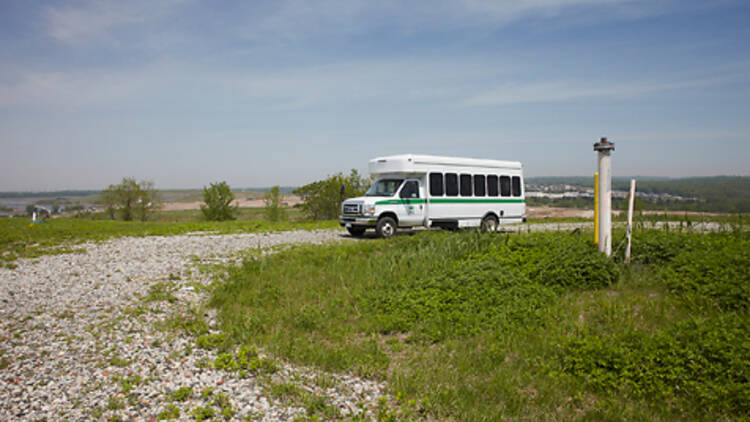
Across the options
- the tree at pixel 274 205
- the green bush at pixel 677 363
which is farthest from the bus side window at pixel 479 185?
the tree at pixel 274 205

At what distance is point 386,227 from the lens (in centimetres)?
1568

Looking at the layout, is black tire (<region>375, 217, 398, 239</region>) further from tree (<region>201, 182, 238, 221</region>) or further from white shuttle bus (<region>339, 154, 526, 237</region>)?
tree (<region>201, 182, 238, 221</region>)

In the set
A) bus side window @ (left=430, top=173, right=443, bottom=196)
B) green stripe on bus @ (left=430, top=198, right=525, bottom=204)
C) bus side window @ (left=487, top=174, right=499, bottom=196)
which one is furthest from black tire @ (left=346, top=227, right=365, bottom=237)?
bus side window @ (left=487, top=174, right=499, bottom=196)

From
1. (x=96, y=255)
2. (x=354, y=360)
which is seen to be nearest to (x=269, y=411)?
(x=354, y=360)

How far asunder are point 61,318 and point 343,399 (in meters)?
5.32

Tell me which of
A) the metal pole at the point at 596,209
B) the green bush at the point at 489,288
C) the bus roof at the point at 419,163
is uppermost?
the bus roof at the point at 419,163

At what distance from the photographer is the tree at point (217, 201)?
42.1 metres

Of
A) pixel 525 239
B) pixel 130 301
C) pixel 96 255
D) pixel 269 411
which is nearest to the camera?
pixel 269 411

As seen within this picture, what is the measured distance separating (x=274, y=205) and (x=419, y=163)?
83.8ft

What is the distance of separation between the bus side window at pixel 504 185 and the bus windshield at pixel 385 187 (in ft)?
16.3

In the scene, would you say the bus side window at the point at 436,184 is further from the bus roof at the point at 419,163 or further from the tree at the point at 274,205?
the tree at the point at 274,205

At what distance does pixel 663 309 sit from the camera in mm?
6148

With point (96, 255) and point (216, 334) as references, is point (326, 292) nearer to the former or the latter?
point (216, 334)

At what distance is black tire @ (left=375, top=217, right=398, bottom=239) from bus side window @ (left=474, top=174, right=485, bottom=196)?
403 centimetres
